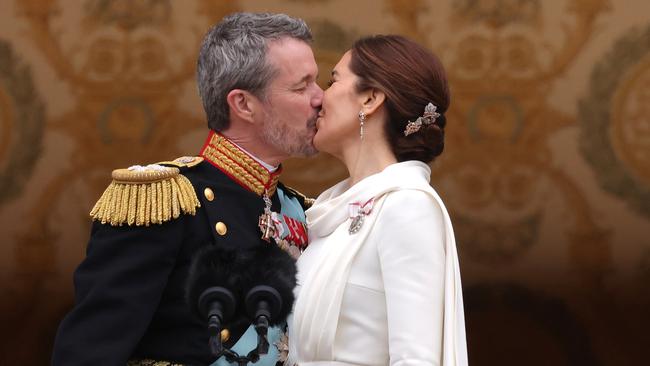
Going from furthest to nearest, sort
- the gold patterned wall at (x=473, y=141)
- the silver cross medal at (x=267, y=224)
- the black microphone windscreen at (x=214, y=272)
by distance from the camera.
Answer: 1. the gold patterned wall at (x=473, y=141)
2. the silver cross medal at (x=267, y=224)
3. the black microphone windscreen at (x=214, y=272)

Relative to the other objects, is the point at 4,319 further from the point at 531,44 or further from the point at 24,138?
the point at 531,44

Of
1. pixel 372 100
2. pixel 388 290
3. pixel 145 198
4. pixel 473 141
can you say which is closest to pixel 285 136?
pixel 372 100

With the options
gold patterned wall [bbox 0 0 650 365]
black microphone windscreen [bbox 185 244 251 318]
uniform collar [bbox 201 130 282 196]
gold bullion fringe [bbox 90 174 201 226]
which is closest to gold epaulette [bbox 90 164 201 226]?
gold bullion fringe [bbox 90 174 201 226]

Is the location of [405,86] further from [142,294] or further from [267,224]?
[142,294]

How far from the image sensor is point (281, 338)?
2.26 meters

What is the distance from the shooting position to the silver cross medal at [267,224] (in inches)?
92.4

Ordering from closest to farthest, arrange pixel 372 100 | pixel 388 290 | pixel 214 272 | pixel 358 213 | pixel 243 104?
pixel 214 272 → pixel 388 290 → pixel 358 213 → pixel 372 100 → pixel 243 104

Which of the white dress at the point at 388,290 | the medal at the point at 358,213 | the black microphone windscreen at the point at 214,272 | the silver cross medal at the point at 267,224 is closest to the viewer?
the black microphone windscreen at the point at 214,272

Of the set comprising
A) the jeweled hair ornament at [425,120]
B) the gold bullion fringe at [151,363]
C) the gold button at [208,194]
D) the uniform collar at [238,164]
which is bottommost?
the gold bullion fringe at [151,363]

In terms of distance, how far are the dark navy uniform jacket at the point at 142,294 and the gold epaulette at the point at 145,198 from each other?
0.8 inches

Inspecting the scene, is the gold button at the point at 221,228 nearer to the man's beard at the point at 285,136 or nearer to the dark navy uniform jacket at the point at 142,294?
the dark navy uniform jacket at the point at 142,294

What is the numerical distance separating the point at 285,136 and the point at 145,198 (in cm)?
38

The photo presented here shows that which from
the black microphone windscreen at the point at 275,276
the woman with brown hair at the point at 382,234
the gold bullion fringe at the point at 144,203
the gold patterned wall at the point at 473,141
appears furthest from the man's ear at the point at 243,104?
the gold patterned wall at the point at 473,141

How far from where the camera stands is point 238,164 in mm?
2402
